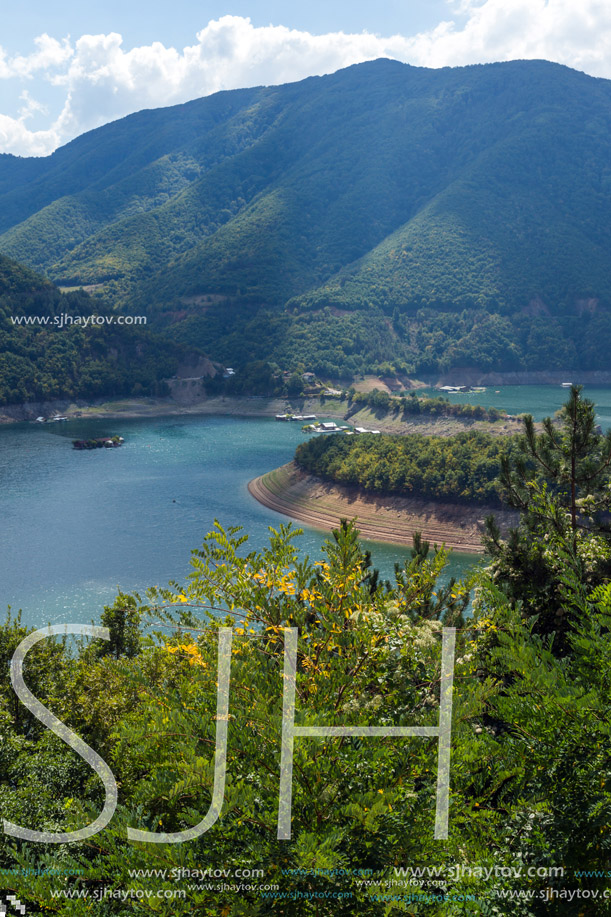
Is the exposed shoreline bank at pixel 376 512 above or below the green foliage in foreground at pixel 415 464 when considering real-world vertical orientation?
below

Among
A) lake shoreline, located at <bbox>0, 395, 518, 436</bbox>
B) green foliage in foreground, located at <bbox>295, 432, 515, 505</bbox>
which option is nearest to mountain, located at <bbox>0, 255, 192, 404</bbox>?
lake shoreline, located at <bbox>0, 395, 518, 436</bbox>

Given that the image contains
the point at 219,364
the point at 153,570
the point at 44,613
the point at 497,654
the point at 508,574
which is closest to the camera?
the point at 497,654

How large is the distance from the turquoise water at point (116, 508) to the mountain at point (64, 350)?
13014mm

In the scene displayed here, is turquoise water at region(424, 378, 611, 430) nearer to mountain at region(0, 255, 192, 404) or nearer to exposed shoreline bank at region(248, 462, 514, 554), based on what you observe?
exposed shoreline bank at region(248, 462, 514, 554)

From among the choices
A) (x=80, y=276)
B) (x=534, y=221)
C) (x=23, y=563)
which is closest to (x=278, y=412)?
(x=23, y=563)

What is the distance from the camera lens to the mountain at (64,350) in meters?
120

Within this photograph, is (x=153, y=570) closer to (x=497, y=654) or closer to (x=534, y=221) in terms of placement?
(x=497, y=654)

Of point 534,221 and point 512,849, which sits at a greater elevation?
point 534,221

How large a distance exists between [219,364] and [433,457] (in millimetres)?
91609

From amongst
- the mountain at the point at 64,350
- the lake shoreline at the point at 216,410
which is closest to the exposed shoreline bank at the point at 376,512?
the lake shoreline at the point at 216,410

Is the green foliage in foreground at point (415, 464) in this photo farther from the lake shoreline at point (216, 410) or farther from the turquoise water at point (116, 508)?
the lake shoreline at point (216, 410)

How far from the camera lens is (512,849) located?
5.25 meters

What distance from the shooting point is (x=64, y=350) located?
128750 millimetres

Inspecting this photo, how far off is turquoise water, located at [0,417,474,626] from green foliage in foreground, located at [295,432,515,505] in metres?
7.05
